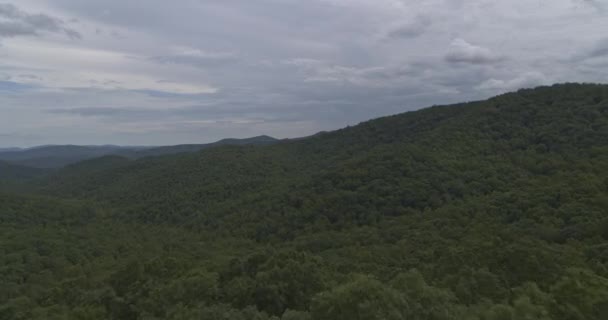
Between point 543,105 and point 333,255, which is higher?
point 543,105

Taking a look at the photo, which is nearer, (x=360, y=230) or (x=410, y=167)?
(x=360, y=230)

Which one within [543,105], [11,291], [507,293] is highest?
[543,105]

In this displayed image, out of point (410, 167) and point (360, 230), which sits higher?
point (410, 167)

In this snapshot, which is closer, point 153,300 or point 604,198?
point 153,300

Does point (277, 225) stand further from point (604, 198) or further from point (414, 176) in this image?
point (604, 198)

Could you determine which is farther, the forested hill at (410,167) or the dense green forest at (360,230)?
the forested hill at (410,167)

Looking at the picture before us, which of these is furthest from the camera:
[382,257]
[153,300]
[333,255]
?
[333,255]

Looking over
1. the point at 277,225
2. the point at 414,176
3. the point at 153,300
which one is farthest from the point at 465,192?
the point at 153,300

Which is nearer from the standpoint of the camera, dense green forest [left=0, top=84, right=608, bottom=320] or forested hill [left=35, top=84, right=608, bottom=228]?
dense green forest [left=0, top=84, right=608, bottom=320]
